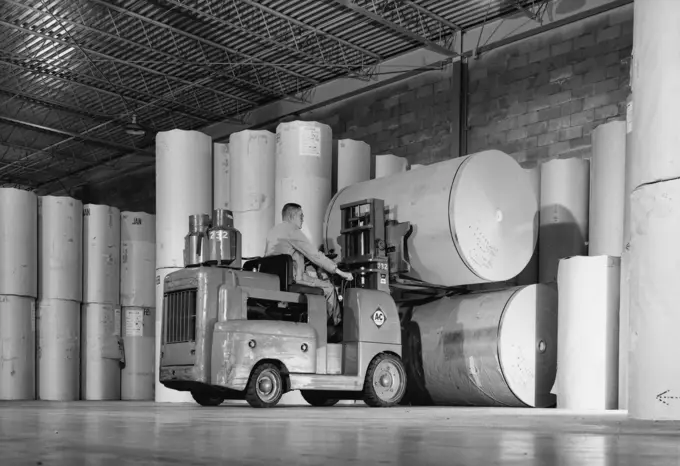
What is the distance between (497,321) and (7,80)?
42.7 feet

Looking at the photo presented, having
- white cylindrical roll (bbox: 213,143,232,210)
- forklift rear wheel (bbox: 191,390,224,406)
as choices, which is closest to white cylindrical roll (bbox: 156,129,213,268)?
white cylindrical roll (bbox: 213,143,232,210)

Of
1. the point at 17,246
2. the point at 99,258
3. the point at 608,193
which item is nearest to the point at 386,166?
the point at 608,193

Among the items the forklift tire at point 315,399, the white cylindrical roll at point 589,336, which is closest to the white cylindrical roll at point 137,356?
the forklift tire at point 315,399

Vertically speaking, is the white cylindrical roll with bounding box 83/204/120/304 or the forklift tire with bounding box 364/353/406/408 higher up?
the white cylindrical roll with bounding box 83/204/120/304

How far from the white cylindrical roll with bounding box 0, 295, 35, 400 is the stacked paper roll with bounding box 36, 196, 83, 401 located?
0.20 metres

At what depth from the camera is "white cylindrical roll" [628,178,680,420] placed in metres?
Answer: 4.73

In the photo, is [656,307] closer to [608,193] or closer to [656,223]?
[656,223]

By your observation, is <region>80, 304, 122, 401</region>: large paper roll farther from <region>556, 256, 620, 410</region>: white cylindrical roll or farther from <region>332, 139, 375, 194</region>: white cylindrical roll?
<region>556, 256, 620, 410</region>: white cylindrical roll

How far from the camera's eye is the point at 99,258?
12.6 meters

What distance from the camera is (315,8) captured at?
46.9 ft

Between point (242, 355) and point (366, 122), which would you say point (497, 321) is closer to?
point (242, 355)

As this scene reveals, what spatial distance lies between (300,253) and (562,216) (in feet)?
10.8

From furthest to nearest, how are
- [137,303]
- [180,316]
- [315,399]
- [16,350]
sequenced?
1. [137,303]
2. [16,350]
3. [315,399]
4. [180,316]

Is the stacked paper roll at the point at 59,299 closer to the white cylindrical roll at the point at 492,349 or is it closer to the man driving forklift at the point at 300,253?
the man driving forklift at the point at 300,253
